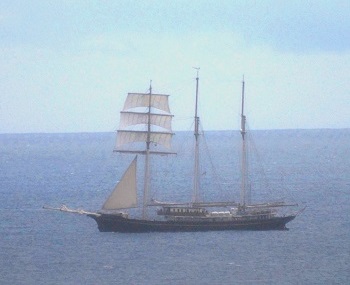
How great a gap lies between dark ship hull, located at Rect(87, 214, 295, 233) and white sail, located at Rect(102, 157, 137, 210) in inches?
63.8

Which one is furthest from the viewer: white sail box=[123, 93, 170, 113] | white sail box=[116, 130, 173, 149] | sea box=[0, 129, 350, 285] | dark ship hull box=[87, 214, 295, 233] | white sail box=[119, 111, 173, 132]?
white sail box=[116, 130, 173, 149]

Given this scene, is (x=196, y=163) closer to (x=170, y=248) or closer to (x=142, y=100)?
(x=142, y=100)

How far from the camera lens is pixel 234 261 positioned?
64.5m

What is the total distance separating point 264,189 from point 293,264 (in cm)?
5529

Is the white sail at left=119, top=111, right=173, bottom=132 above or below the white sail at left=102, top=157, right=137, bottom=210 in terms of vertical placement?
A: above

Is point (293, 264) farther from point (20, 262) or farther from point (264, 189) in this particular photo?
point (264, 189)

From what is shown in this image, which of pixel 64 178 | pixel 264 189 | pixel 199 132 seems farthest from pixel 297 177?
pixel 199 132

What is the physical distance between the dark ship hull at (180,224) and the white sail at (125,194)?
63.8 inches

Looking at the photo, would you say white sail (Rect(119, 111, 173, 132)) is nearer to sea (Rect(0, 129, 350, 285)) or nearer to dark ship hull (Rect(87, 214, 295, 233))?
sea (Rect(0, 129, 350, 285))

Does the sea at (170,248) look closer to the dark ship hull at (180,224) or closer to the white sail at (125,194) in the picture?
the dark ship hull at (180,224)

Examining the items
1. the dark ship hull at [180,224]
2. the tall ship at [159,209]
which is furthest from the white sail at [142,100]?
the dark ship hull at [180,224]

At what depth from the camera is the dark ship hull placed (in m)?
77.8

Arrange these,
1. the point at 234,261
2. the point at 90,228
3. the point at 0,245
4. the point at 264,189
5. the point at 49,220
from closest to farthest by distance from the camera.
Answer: the point at 234,261 → the point at 0,245 → the point at 90,228 → the point at 49,220 → the point at 264,189

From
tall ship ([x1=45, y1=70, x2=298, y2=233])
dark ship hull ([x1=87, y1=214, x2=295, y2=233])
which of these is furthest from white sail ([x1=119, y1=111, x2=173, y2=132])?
dark ship hull ([x1=87, y1=214, x2=295, y2=233])
